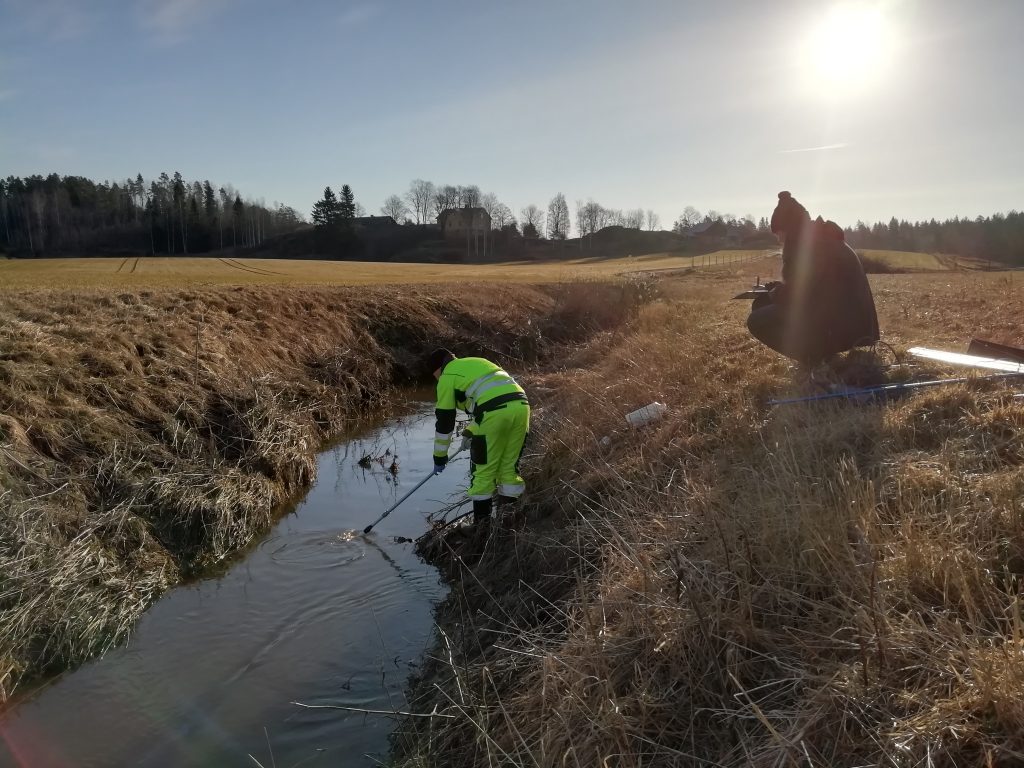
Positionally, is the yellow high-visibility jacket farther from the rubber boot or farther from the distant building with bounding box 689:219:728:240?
the distant building with bounding box 689:219:728:240

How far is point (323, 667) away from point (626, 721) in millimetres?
3014

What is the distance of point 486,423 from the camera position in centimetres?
629

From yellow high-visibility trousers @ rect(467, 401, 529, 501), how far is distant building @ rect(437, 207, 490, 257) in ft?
237

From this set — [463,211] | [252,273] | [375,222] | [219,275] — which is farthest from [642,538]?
[375,222]

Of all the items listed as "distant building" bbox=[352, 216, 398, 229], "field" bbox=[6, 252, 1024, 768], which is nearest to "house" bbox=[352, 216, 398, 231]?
"distant building" bbox=[352, 216, 398, 229]

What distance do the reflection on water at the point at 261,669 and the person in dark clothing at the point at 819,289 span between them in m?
4.67

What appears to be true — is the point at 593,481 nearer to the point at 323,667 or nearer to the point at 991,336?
the point at 323,667

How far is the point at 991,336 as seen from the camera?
844cm

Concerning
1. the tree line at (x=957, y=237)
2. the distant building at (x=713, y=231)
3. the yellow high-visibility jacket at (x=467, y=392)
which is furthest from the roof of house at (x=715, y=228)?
the yellow high-visibility jacket at (x=467, y=392)

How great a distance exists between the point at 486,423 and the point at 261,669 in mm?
2763

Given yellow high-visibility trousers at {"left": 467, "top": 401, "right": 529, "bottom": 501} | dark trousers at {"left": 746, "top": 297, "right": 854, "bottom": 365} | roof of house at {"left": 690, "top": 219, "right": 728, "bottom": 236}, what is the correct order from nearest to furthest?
yellow high-visibility trousers at {"left": 467, "top": 401, "right": 529, "bottom": 501}, dark trousers at {"left": 746, "top": 297, "right": 854, "bottom": 365}, roof of house at {"left": 690, "top": 219, "right": 728, "bottom": 236}

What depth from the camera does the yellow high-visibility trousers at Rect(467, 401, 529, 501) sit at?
630 cm

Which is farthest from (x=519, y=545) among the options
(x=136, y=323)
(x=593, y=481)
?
(x=136, y=323)

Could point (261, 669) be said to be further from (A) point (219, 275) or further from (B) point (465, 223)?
(B) point (465, 223)
